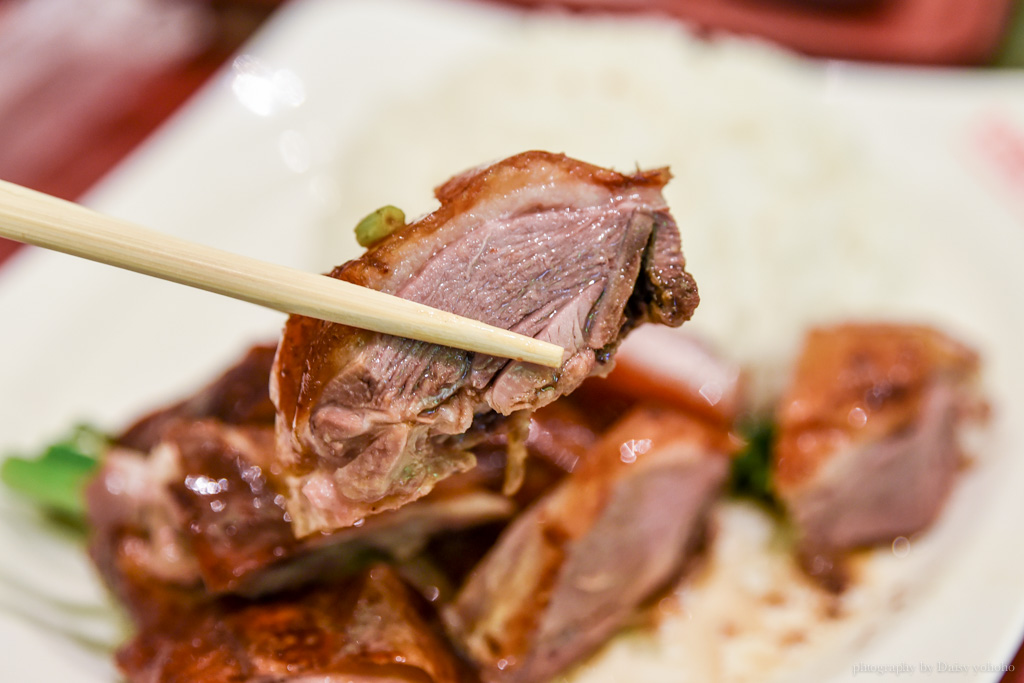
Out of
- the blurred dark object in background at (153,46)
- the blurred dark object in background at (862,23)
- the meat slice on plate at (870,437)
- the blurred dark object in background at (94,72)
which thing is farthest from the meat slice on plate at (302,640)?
the blurred dark object in background at (862,23)

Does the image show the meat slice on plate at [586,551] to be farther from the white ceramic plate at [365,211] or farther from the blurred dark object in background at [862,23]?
the blurred dark object in background at [862,23]

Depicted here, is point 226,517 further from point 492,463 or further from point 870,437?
point 870,437

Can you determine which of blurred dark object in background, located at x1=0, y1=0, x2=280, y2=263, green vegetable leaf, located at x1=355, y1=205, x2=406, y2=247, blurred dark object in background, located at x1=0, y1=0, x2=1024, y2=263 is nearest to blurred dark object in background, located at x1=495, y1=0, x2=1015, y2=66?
blurred dark object in background, located at x1=0, y1=0, x2=1024, y2=263

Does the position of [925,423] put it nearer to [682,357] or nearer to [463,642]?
[682,357]

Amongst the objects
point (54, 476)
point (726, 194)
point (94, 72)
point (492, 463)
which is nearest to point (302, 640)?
point (492, 463)

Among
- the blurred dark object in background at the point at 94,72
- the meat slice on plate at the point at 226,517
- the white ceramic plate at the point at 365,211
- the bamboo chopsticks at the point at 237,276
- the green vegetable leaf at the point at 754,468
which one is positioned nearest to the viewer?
the bamboo chopsticks at the point at 237,276

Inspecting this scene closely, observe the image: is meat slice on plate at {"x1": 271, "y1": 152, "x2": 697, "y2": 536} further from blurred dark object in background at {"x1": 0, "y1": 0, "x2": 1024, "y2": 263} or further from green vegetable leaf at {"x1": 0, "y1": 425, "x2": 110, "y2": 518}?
blurred dark object in background at {"x1": 0, "y1": 0, "x2": 1024, "y2": 263}
